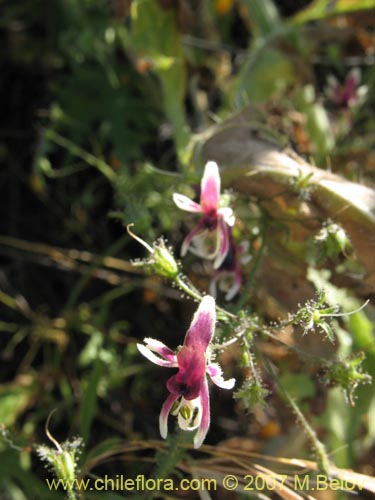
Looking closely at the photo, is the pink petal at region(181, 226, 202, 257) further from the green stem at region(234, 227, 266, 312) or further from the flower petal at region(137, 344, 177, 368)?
the flower petal at region(137, 344, 177, 368)

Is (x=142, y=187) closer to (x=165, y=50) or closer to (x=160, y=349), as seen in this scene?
(x=165, y=50)

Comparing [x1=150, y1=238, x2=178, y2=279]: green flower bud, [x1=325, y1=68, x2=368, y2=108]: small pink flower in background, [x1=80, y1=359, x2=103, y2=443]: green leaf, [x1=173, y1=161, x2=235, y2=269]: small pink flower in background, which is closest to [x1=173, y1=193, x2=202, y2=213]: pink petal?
[x1=173, y1=161, x2=235, y2=269]: small pink flower in background

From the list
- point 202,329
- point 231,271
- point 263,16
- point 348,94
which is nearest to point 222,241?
point 231,271

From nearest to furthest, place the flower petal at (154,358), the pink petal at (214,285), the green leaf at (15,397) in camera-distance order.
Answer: the flower petal at (154,358)
the pink petal at (214,285)
the green leaf at (15,397)

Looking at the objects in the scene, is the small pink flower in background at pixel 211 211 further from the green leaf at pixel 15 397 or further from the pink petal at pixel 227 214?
the green leaf at pixel 15 397

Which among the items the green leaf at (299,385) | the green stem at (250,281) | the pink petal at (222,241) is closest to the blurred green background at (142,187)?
the green leaf at (299,385)
